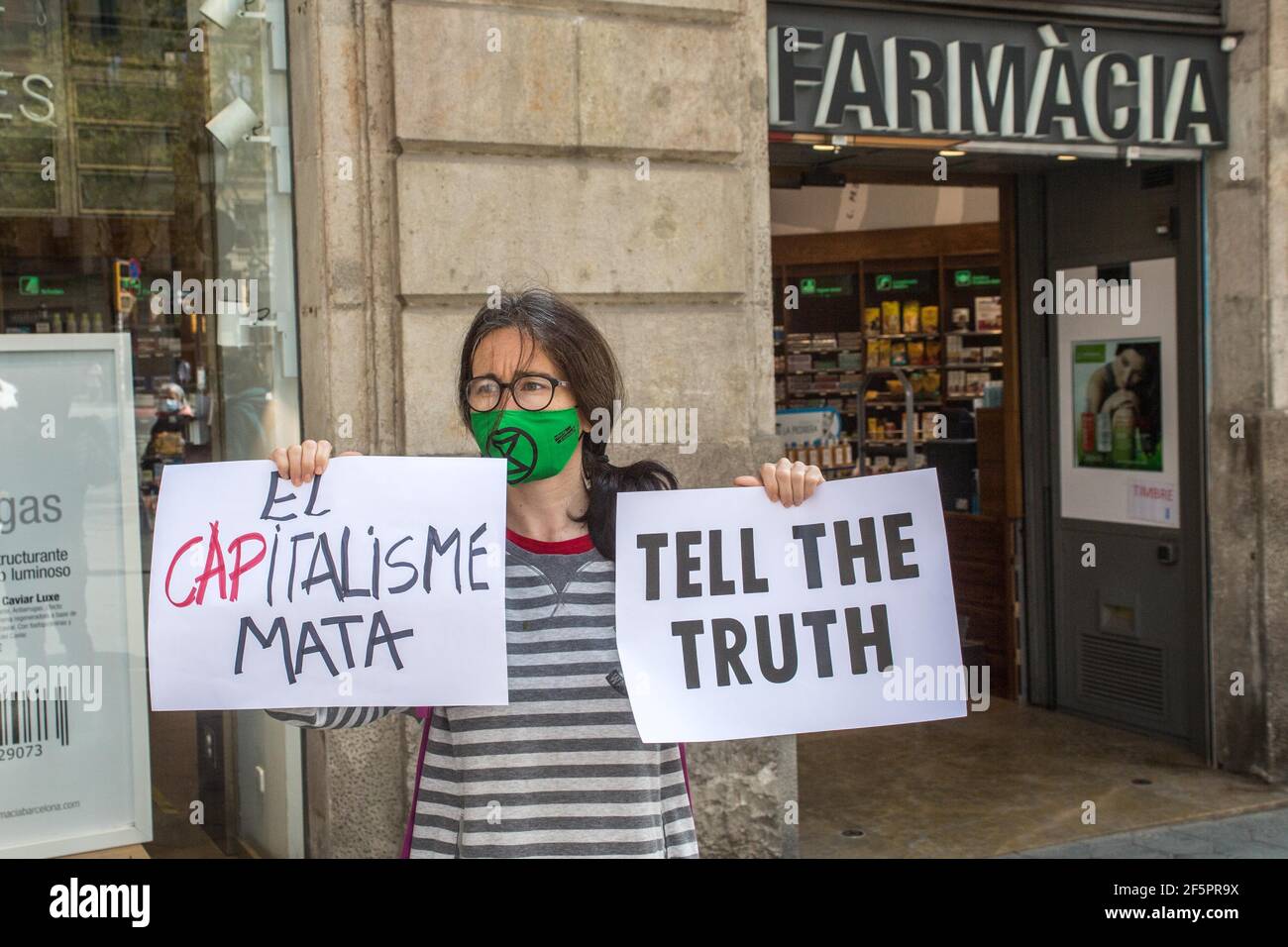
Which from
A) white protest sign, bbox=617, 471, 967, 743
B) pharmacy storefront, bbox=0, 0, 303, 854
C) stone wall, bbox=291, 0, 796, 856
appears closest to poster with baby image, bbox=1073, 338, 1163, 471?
stone wall, bbox=291, 0, 796, 856

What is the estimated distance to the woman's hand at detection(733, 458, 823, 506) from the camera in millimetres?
2562

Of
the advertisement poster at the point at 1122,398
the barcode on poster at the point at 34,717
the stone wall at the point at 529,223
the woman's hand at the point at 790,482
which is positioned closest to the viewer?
the woman's hand at the point at 790,482

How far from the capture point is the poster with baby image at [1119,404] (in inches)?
295

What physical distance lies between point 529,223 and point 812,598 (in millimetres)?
2992

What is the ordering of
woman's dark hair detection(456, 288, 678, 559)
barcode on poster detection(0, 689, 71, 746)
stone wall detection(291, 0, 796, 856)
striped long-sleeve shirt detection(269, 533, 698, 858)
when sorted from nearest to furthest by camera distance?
striped long-sleeve shirt detection(269, 533, 698, 858), woman's dark hair detection(456, 288, 678, 559), barcode on poster detection(0, 689, 71, 746), stone wall detection(291, 0, 796, 856)

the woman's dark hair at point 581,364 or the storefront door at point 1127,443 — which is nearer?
the woman's dark hair at point 581,364

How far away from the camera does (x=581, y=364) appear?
249 cm

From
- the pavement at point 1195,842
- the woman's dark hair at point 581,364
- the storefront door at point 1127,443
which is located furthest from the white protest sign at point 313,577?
the storefront door at point 1127,443

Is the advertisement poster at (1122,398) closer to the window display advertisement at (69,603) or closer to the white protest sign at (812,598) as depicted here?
the window display advertisement at (69,603)

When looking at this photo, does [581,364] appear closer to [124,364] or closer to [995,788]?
[124,364]

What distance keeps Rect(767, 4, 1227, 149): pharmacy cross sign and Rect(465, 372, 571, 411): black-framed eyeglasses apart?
12.5 feet

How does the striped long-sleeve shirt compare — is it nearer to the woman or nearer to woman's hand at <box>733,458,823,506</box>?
the woman

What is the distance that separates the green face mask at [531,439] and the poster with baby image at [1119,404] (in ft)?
18.5
